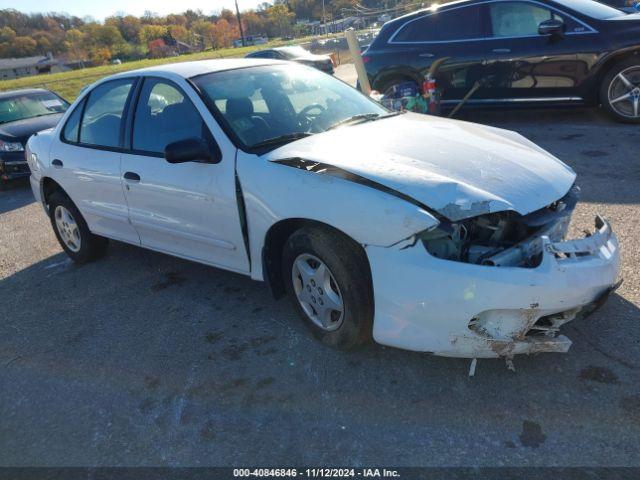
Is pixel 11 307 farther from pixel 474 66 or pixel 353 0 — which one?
pixel 353 0

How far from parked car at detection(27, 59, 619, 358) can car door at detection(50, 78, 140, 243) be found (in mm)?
18

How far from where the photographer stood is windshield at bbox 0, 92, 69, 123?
972 cm

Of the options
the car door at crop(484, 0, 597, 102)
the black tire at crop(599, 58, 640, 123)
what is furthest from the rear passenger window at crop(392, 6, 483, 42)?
the black tire at crop(599, 58, 640, 123)

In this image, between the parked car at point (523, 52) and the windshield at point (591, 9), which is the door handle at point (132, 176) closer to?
the parked car at point (523, 52)

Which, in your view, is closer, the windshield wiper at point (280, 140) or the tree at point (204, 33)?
the windshield wiper at point (280, 140)

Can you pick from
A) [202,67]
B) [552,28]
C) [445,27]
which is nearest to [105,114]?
[202,67]

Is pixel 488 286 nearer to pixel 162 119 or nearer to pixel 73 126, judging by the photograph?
pixel 162 119

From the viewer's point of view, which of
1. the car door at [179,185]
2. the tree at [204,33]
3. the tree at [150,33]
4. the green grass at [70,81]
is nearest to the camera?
the car door at [179,185]

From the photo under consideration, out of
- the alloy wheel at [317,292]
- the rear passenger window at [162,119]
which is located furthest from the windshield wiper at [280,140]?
the alloy wheel at [317,292]

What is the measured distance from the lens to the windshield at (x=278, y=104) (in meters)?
3.46

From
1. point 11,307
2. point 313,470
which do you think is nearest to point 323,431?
point 313,470

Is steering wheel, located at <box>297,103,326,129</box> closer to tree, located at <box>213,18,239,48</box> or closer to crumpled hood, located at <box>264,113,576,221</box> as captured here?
crumpled hood, located at <box>264,113,576,221</box>

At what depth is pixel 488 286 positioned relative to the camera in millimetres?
2383

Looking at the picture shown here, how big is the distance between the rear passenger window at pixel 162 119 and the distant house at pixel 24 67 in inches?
4313
